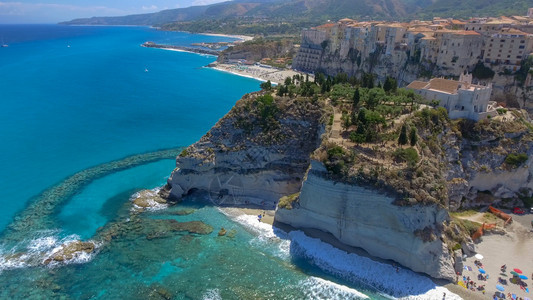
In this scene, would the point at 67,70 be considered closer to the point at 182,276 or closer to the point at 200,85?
the point at 200,85

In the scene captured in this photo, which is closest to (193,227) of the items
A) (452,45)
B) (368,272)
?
(368,272)

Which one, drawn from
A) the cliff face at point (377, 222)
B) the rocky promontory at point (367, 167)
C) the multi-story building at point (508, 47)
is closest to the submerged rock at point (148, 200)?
the rocky promontory at point (367, 167)

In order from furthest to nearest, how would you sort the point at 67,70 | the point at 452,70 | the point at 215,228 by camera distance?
the point at 67,70 < the point at 452,70 < the point at 215,228

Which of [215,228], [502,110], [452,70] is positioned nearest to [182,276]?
[215,228]

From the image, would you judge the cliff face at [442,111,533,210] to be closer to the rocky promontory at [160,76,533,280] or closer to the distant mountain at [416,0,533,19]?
the rocky promontory at [160,76,533,280]

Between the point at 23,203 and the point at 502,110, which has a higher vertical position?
the point at 502,110

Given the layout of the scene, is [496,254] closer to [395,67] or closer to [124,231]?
[124,231]

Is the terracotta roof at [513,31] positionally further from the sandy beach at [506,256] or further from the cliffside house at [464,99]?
the sandy beach at [506,256]
